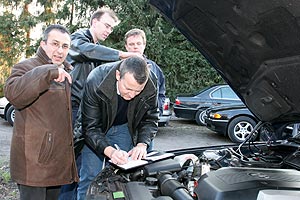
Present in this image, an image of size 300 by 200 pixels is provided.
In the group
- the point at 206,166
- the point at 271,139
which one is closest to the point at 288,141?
the point at 271,139

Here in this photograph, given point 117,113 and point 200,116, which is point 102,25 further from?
point 200,116

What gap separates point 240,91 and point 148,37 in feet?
36.4

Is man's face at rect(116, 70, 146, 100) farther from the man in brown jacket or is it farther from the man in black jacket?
the man in black jacket

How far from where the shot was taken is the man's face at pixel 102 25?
3.71 m

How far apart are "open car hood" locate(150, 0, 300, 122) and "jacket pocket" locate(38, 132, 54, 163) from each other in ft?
4.08

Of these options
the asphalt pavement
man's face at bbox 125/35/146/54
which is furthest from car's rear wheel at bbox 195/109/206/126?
man's face at bbox 125/35/146/54

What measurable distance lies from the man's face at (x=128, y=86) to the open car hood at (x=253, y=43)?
0.65 metres

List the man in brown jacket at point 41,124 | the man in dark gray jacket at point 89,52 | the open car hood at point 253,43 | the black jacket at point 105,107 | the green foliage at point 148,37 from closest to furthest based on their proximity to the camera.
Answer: the open car hood at point 253,43 < the man in brown jacket at point 41,124 < the black jacket at point 105,107 < the man in dark gray jacket at point 89,52 < the green foliage at point 148,37

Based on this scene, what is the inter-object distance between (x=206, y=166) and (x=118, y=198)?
2.05ft

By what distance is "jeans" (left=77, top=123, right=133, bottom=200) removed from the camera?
3078 mm

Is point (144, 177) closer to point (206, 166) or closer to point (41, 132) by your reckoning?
Answer: point (206, 166)

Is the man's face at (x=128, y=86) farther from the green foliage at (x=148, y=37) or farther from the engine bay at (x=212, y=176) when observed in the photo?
the green foliage at (x=148, y=37)

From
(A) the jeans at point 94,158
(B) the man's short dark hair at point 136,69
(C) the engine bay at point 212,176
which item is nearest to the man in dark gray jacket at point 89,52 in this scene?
(A) the jeans at point 94,158

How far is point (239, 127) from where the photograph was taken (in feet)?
28.0
